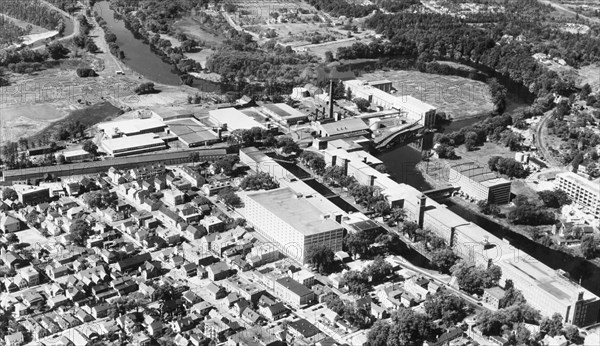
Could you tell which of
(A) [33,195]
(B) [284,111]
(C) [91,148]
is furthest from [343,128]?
(A) [33,195]

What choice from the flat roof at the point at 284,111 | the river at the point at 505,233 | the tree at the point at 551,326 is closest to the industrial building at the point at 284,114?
the flat roof at the point at 284,111

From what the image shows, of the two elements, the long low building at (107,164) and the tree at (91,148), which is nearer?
the long low building at (107,164)

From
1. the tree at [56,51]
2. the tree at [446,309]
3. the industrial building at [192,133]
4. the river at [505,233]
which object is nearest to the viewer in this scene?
the tree at [446,309]

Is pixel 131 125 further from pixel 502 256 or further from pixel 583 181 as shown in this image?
pixel 583 181

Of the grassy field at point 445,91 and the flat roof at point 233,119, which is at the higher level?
the flat roof at point 233,119

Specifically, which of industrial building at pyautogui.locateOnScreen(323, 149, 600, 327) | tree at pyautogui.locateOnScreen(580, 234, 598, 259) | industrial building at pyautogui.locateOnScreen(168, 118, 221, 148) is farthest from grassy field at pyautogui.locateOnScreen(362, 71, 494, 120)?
tree at pyautogui.locateOnScreen(580, 234, 598, 259)

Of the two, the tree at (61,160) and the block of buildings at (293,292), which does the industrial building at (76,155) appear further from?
the block of buildings at (293,292)

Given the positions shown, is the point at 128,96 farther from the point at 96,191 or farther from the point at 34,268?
the point at 34,268
